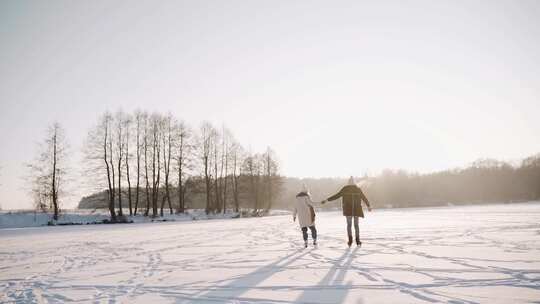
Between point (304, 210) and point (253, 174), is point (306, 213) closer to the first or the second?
point (304, 210)

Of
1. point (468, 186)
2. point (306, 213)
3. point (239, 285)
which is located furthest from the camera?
point (468, 186)

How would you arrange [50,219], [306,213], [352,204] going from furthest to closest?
[50,219], [306,213], [352,204]

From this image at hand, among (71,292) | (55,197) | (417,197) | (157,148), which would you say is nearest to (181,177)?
(157,148)

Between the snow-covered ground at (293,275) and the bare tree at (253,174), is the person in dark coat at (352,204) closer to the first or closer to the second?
the snow-covered ground at (293,275)

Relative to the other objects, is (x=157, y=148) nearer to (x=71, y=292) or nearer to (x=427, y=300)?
(x=71, y=292)

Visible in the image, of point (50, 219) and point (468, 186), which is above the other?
point (468, 186)

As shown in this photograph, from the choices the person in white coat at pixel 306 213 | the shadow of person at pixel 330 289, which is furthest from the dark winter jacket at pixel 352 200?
the shadow of person at pixel 330 289

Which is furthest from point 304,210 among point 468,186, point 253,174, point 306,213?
point 468,186

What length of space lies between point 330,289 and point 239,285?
5.08 feet

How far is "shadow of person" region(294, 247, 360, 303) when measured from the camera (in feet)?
16.5

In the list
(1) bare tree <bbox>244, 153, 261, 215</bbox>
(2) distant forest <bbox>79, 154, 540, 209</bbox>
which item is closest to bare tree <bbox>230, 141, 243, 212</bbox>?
(1) bare tree <bbox>244, 153, 261, 215</bbox>

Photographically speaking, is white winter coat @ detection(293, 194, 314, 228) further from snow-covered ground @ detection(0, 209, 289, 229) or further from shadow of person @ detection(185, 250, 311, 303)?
snow-covered ground @ detection(0, 209, 289, 229)

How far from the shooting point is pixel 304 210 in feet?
39.5

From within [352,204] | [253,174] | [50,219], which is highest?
[253,174]
